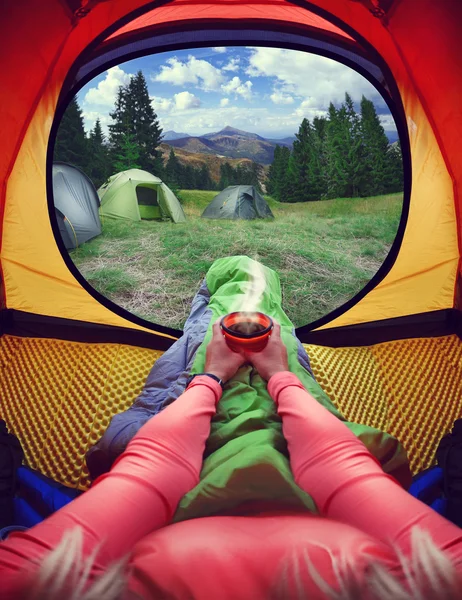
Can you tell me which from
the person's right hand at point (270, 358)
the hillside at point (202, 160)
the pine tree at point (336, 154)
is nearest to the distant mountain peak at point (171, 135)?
the hillside at point (202, 160)

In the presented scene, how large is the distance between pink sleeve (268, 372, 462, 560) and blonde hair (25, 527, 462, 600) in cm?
4

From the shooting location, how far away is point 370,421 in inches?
48.4

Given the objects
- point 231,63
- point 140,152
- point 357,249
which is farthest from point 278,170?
point 231,63

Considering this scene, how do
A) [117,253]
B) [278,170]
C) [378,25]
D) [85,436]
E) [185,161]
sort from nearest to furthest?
[85,436]
[378,25]
[117,253]
[278,170]
[185,161]

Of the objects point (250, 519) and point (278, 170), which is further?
point (278, 170)

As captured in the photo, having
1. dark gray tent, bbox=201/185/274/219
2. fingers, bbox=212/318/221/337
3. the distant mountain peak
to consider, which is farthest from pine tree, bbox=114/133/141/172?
fingers, bbox=212/318/221/337

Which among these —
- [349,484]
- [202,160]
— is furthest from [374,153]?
[349,484]

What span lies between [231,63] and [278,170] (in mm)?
9892

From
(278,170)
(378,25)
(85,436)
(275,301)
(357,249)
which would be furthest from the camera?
(278,170)

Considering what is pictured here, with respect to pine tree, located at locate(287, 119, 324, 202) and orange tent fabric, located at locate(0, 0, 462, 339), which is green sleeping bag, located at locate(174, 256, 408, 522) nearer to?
orange tent fabric, located at locate(0, 0, 462, 339)

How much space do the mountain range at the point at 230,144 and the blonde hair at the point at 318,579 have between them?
40.1 ft

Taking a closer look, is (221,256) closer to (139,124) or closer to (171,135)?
(139,124)

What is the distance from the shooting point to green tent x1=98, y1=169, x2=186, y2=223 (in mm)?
5020

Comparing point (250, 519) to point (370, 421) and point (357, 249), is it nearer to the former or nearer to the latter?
point (370, 421)
